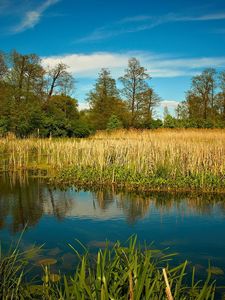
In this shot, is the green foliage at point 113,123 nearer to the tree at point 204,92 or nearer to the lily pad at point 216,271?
the tree at point 204,92

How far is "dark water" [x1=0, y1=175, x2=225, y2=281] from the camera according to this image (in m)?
5.32

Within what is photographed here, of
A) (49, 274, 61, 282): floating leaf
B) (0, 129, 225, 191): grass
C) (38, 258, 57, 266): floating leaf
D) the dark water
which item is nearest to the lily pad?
the dark water

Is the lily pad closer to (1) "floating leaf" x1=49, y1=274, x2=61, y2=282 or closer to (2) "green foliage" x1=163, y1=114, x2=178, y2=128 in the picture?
(1) "floating leaf" x1=49, y1=274, x2=61, y2=282

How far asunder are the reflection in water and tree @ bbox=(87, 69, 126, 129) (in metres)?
24.1

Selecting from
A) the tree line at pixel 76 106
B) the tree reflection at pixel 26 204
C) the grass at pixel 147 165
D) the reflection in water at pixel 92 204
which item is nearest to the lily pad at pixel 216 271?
the reflection in water at pixel 92 204

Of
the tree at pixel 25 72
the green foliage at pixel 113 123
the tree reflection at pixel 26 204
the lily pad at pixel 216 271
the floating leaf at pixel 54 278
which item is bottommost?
the lily pad at pixel 216 271

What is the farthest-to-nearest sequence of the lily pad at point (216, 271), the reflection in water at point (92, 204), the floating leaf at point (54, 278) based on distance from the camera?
the reflection in water at point (92, 204), the lily pad at point (216, 271), the floating leaf at point (54, 278)

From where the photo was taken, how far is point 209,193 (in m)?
8.93

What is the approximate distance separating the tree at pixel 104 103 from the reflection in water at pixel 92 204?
24.1 m

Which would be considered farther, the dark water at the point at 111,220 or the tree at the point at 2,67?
the tree at the point at 2,67

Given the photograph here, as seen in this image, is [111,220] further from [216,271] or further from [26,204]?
[216,271]

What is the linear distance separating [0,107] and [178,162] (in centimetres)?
1610

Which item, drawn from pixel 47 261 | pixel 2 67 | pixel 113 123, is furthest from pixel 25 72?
pixel 47 261

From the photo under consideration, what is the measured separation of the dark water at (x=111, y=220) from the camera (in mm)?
5316
